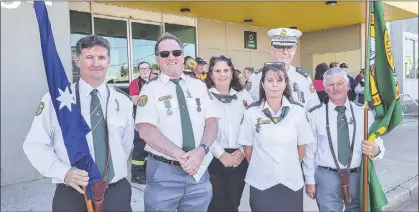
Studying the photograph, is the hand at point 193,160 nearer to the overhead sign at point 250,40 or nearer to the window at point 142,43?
the window at point 142,43

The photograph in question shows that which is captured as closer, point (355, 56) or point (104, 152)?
point (104, 152)

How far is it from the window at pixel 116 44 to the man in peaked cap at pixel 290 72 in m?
5.86

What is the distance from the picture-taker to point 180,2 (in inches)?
353

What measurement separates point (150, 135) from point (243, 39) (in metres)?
10.1

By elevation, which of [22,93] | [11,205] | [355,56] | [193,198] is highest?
[355,56]

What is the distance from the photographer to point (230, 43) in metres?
12.1

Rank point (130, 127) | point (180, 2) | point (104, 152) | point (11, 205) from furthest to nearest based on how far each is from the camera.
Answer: point (180, 2) < point (11, 205) < point (130, 127) < point (104, 152)

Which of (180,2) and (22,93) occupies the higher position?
(180,2)

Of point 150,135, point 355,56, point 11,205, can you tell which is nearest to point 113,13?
point 11,205

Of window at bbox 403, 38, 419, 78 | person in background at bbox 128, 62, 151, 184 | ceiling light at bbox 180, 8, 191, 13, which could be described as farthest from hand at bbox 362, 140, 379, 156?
window at bbox 403, 38, 419, 78

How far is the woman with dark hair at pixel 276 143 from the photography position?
302 cm

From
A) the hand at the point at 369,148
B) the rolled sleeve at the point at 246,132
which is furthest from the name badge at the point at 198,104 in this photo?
the hand at the point at 369,148

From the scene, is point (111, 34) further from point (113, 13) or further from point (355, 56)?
point (355, 56)

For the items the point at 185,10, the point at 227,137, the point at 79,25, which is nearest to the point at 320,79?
the point at 227,137
